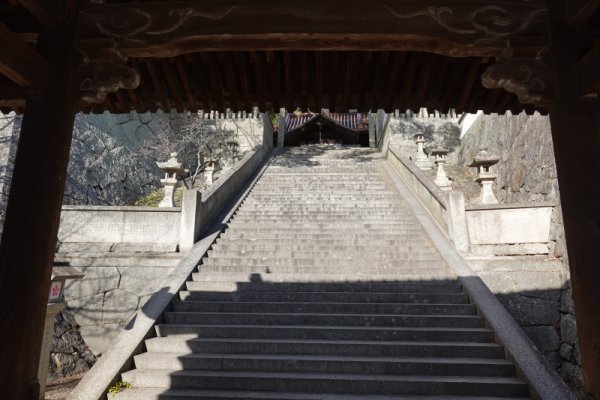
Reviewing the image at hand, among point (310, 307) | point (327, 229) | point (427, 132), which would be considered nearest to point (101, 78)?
point (310, 307)

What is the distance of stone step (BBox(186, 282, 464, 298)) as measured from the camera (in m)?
5.49

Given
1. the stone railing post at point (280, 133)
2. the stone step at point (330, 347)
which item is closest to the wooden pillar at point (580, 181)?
the stone step at point (330, 347)

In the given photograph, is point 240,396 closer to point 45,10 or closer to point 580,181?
point 580,181

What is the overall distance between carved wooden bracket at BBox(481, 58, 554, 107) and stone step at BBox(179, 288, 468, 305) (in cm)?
355

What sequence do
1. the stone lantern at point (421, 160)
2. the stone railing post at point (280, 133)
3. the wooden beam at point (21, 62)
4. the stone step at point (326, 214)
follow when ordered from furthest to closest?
the stone railing post at point (280, 133) < the stone lantern at point (421, 160) < the stone step at point (326, 214) < the wooden beam at point (21, 62)

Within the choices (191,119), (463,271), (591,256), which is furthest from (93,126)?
(591,256)

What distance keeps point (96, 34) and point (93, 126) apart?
12.1 metres

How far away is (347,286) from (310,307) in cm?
76

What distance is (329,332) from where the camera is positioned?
459cm

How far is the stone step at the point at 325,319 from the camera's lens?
4.75m

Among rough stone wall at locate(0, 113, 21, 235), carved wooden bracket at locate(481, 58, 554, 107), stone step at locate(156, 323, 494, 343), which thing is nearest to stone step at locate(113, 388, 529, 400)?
stone step at locate(156, 323, 494, 343)

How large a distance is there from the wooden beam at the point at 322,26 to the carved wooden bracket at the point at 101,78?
0.16 meters

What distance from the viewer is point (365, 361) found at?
4.04 meters

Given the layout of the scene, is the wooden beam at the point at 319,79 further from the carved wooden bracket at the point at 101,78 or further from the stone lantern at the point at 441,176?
the stone lantern at the point at 441,176
